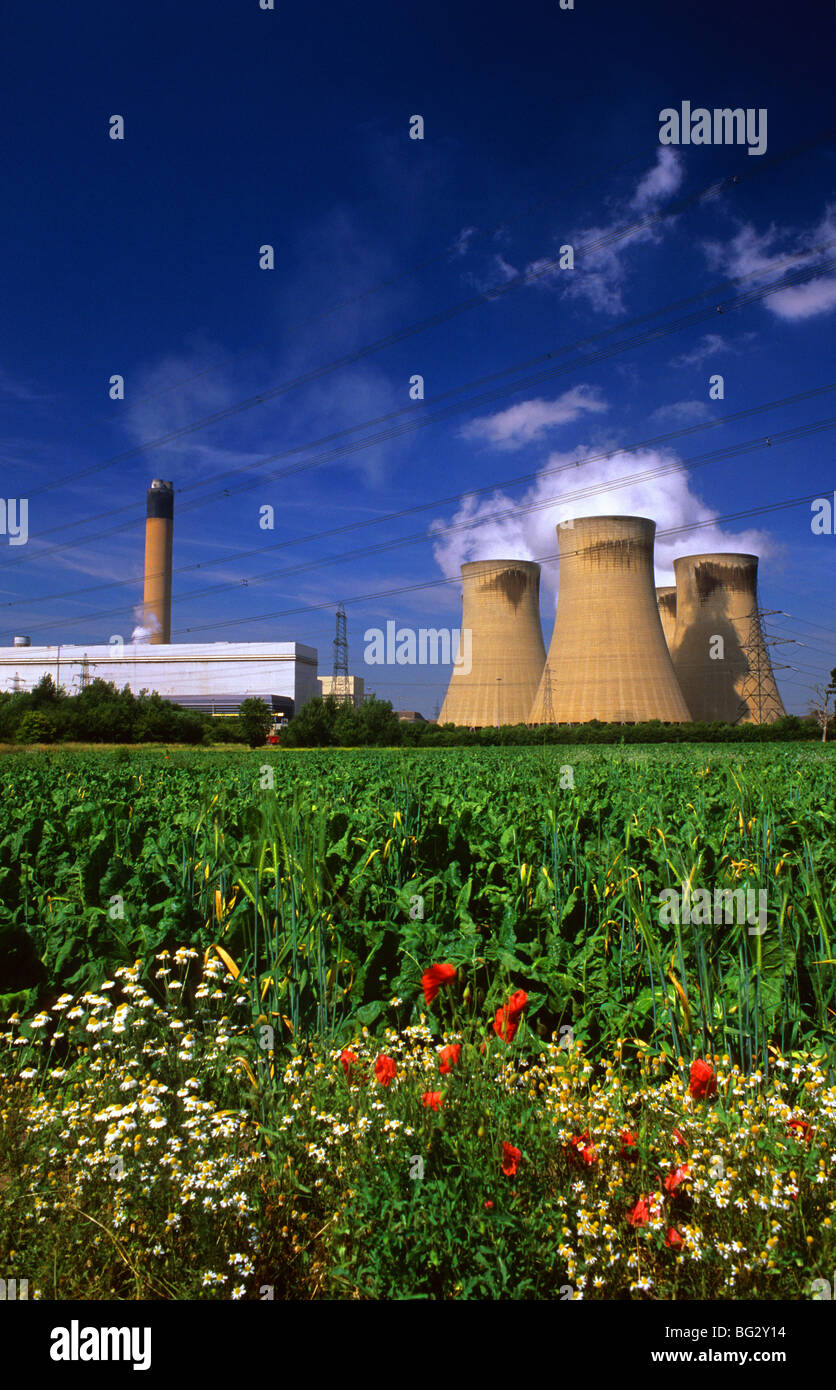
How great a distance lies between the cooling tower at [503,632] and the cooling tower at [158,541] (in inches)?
1168

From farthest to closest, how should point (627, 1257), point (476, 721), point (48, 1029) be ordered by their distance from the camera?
1. point (476, 721)
2. point (48, 1029)
3. point (627, 1257)

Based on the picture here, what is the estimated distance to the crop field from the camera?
1340mm

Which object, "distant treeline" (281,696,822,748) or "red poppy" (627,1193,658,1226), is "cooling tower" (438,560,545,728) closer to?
"distant treeline" (281,696,822,748)

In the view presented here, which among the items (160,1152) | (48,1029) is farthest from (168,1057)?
(48,1029)

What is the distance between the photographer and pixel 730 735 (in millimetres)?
35438

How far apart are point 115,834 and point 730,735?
117 ft

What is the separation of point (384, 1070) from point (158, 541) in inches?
2278

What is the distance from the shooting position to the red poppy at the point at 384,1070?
168 centimetres

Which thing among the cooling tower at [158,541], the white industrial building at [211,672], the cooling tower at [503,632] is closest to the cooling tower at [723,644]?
the cooling tower at [503,632]

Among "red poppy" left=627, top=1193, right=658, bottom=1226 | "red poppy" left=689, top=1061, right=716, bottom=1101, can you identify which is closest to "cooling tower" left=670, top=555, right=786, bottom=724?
"red poppy" left=689, top=1061, right=716, bottom=1101

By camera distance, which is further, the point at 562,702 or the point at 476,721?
the point at 476,721

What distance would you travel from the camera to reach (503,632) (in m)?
34.5

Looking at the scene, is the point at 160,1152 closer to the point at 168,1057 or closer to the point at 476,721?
the point at 168,1057
